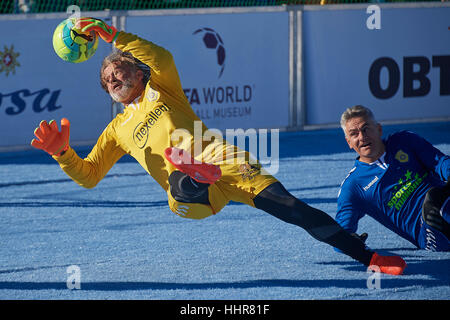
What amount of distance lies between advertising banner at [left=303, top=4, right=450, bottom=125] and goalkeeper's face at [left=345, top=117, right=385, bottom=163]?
6.39 metres

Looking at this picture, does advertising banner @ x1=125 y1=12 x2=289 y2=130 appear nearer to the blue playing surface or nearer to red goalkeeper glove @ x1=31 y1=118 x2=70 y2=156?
the blue playing surface

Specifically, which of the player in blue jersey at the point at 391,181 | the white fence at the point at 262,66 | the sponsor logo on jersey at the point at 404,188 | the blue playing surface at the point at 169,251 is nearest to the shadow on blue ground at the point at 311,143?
the white fence at the point at 262,66

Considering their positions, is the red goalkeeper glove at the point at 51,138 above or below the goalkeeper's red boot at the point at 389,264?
above

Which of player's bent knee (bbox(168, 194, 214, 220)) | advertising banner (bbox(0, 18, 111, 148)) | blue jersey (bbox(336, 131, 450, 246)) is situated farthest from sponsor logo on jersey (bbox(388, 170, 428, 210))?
advertising banner (bbox(0, 18, 111, 148))

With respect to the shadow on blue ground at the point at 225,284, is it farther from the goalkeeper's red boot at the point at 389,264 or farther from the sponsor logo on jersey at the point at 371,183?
the sponsor logo on jersey at the point at 371,183

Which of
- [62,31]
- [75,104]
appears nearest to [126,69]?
[62,31]

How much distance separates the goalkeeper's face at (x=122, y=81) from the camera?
211 inches

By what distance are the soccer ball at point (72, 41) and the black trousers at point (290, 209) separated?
3.96 ft

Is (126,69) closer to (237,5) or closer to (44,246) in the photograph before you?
(44,246)

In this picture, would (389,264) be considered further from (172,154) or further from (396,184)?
(172,154)

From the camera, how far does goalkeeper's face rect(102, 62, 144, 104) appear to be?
5.36m

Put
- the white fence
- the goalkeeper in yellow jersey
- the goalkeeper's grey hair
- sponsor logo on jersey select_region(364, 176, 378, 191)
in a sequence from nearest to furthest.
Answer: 1. the goalkeeper in yellow jersey
2. the goalkeeper's grey hair
3. sponsor logo on jersey select_region(364, 176, 378, 191)
4. the white fence
